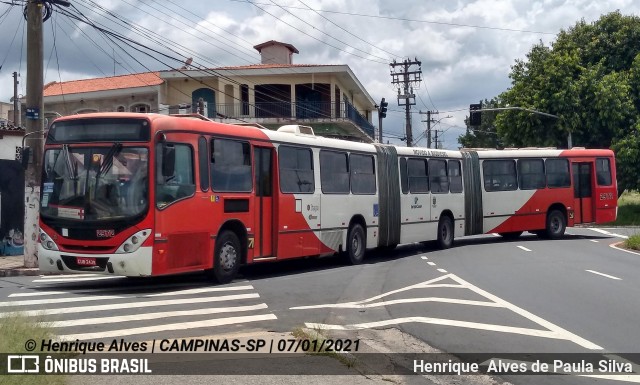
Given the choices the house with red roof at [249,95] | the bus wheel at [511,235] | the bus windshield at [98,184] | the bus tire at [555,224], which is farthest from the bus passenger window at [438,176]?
the house with red roof at [249,95]

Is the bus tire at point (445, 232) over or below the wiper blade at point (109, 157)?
below

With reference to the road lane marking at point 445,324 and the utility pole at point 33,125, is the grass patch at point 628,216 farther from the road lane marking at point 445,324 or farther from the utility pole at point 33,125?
the road lane marking at point 445,324

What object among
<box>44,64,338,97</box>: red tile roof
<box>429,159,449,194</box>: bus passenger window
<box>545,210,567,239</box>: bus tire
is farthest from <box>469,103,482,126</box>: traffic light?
<box>429,159,449,194</box>: bus passenger window

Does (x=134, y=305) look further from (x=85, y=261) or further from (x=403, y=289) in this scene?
(x=403, y=289)

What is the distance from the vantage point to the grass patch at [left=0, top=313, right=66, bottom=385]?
6.32 metres

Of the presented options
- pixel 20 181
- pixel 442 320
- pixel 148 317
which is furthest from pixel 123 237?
pixel 20 181

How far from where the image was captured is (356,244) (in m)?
20.2

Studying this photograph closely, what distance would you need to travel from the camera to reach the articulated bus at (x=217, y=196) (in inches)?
527

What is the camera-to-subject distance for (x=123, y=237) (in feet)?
43.5

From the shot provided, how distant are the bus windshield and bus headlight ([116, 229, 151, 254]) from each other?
1.10ft

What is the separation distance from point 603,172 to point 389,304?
740 inches

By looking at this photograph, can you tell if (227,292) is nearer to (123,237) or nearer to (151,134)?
(123,237)

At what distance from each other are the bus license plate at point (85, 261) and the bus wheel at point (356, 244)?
25.2ft

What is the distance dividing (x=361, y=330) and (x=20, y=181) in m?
15.7
